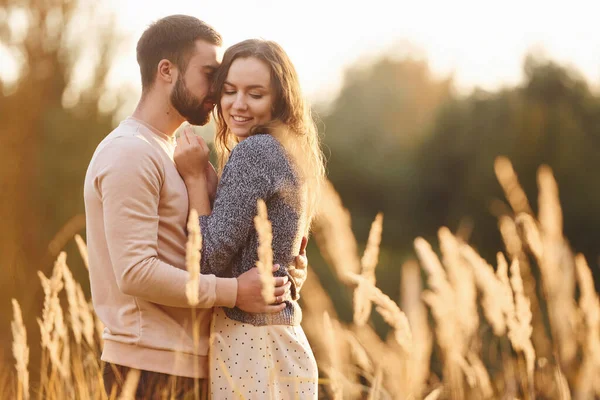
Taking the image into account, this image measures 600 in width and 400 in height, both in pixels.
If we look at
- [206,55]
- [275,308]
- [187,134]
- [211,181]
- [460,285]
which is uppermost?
[206,55]

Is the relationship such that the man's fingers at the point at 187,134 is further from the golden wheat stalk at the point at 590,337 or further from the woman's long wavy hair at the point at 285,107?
the golden wheat stalk at the point at 590,337

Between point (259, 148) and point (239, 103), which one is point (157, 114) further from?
point (259, 148)

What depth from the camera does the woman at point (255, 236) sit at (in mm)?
2256

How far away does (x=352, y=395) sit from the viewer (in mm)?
2002

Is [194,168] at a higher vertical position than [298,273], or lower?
higher

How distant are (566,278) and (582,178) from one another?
12.9 metres

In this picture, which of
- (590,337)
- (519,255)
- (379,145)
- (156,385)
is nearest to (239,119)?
(156,385)

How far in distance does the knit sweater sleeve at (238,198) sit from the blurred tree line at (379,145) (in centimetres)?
99

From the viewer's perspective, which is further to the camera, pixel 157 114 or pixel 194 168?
pixel 157 114

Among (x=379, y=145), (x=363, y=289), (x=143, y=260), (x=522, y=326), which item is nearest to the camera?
(x=363, y=289)

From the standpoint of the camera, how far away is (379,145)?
62.9 ft

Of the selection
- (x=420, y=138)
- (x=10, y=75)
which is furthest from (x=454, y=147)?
(x=10, y=75)

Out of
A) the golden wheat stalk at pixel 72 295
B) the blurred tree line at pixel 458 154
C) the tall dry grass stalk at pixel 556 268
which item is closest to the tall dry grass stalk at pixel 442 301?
the tall dry grass stalk at pixel 556 268

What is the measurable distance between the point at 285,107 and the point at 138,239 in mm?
745
